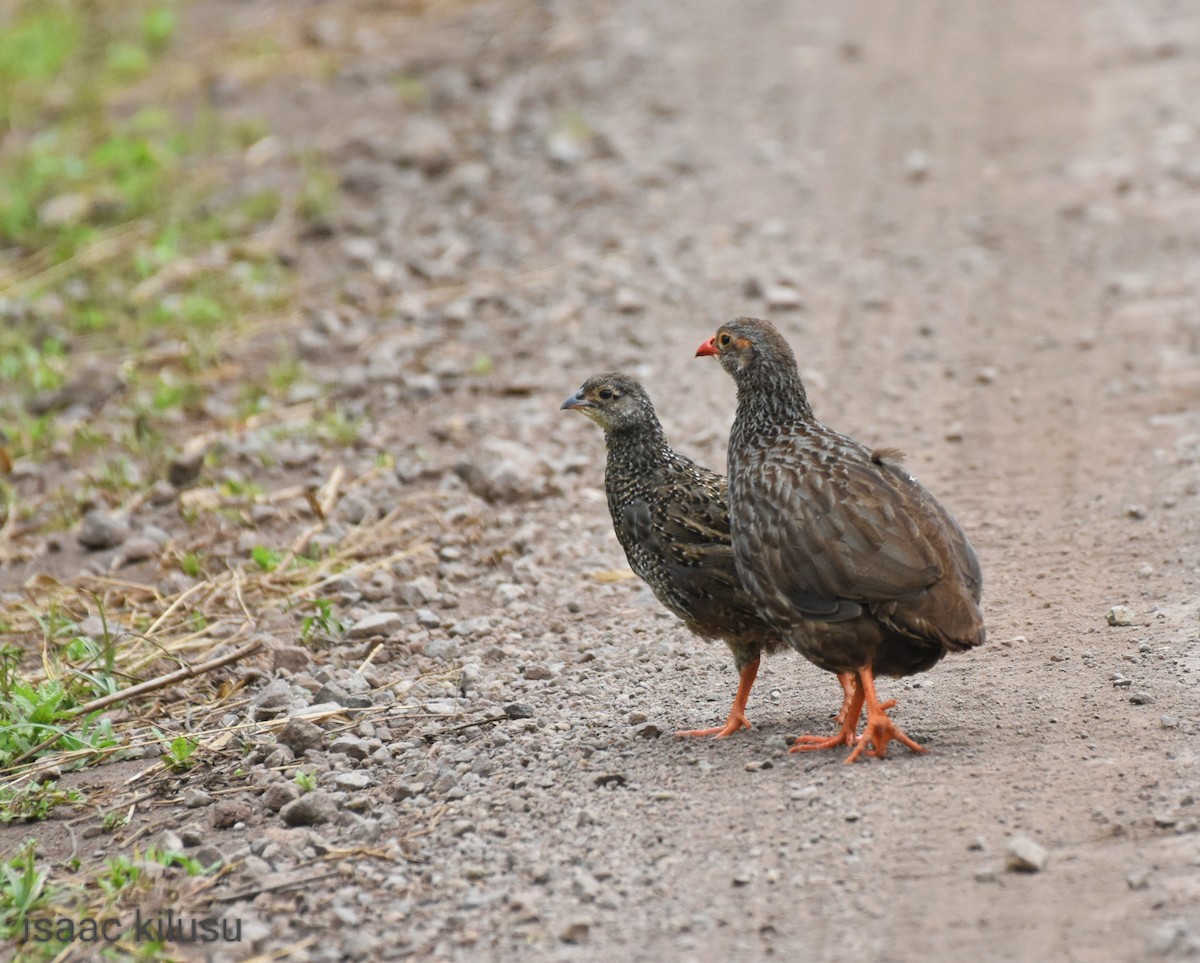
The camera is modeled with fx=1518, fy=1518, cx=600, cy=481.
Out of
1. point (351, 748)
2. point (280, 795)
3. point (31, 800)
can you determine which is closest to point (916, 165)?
point (351, 748)

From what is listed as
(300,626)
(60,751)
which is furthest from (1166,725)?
(60,751)

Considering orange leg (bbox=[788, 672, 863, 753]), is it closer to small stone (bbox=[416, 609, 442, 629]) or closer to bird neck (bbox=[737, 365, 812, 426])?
bird neck (bbox=[737, 365, 812, 426])

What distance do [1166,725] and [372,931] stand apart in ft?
8.71

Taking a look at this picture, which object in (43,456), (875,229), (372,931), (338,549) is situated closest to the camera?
(372,931)

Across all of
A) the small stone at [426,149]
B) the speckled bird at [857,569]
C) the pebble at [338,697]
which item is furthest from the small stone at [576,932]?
the small stone at [426,149]

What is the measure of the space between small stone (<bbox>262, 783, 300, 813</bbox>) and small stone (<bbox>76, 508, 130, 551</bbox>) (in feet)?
9.84

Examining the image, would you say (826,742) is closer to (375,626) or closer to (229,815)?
(229,815)

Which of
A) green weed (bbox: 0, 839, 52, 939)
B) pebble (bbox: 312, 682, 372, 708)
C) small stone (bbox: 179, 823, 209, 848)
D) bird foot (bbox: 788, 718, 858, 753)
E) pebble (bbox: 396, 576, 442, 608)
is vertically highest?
bird foot (bbox: 788, 718, 858, 753)

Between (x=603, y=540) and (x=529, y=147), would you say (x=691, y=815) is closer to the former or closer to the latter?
(x=603, y=540)

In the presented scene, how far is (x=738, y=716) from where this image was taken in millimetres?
5516

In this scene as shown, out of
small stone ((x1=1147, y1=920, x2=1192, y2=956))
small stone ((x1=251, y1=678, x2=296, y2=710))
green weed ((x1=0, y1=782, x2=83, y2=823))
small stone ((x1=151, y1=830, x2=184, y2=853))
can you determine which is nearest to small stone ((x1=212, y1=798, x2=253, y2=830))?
small stone ((x1=151, y1=830, x2=184, y2=853))

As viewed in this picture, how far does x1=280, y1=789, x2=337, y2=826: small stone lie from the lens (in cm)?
499

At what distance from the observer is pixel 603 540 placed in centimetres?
742

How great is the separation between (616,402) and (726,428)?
81.0 inches
